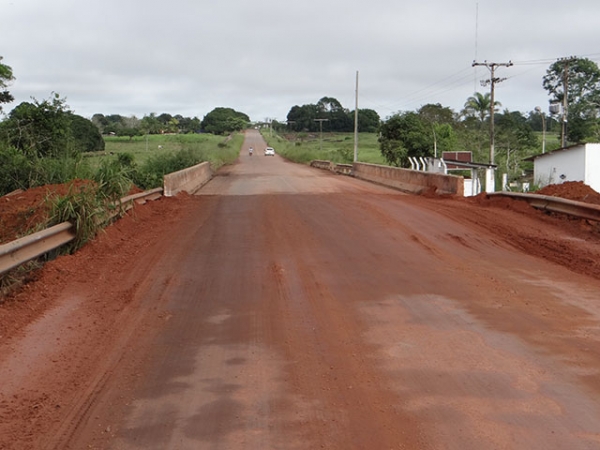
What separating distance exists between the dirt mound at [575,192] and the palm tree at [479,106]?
228 feet

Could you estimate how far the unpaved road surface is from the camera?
4371 millimetres

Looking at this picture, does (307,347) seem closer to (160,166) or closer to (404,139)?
(160,166)

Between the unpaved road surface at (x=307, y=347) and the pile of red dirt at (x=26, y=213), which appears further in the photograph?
the pile of red dirt at (x=26, y=213)

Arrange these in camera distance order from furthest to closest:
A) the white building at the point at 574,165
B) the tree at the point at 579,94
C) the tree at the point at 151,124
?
the tree at the point at 151,124
the tree at the point at 579,94
the white building at the point at 574,165

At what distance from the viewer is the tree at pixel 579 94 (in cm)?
8362

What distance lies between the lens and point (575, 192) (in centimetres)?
1812

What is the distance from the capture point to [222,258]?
9.72 metres

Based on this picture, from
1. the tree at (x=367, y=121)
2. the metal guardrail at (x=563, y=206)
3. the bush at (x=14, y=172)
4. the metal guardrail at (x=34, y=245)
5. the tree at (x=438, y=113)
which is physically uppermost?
the tree at (x=367, y=121)

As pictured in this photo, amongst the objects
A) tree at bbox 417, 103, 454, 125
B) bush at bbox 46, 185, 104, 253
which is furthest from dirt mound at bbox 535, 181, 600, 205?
tree at bbox 417, 103, 454, 125

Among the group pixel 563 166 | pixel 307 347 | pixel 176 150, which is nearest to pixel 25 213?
pixel 307 347

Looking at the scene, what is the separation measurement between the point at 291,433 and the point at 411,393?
1069 millimetres

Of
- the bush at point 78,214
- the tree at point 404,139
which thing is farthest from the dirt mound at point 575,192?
the tree at point 404,139

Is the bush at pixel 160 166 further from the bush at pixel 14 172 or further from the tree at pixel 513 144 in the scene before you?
the tree at pixel 513 144

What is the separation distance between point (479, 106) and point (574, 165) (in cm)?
4389
